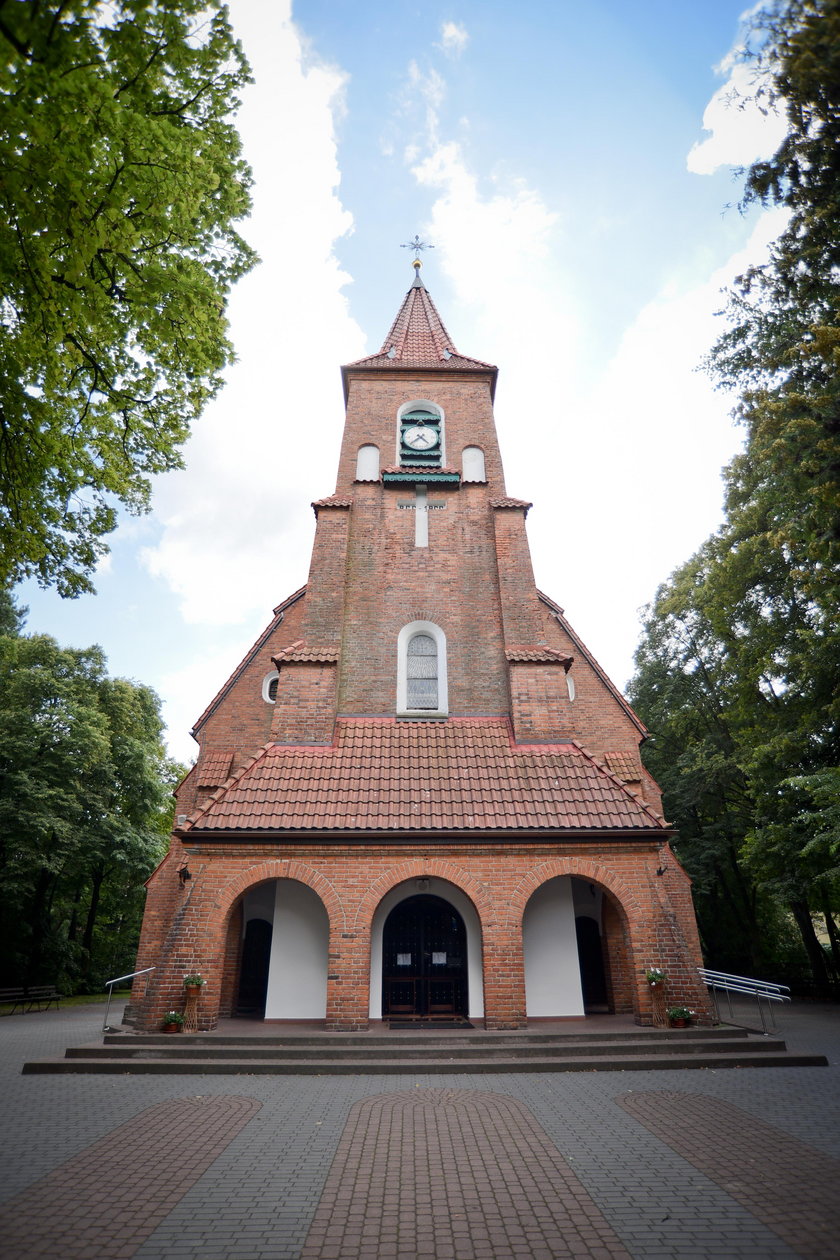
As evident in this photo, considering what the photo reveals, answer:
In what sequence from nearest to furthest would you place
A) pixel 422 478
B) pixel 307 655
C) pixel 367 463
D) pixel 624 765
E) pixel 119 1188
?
pixel 119 1188 < pixel 307 655 < pixel 624 765 < pixel 422 478 < pixel 367 463

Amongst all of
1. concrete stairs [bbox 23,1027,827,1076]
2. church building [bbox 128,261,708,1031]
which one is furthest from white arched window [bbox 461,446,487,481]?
concrete stairs [bbox 23,1027,827,1076]

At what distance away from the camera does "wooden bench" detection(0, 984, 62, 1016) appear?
21.3 meters

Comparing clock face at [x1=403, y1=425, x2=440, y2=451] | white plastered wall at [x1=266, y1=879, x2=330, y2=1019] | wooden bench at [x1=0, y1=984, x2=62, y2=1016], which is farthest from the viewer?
wooden bench at [x1=0, y1=984, x2=62, y2=1016]

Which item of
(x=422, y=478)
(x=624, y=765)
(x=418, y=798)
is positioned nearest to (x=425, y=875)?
(x=418, y=798)

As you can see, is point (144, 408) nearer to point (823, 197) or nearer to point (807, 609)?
point (823, 197)

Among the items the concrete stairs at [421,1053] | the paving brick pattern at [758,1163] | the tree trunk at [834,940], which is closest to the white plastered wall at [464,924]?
the concrete stairs at [421,1053]

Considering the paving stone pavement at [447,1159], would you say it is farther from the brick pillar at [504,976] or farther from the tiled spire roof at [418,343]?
the tiled spire roof at [418,343]

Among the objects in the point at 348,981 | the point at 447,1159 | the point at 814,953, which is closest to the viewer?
the point at 447,1159

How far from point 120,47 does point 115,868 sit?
2849 centimetres

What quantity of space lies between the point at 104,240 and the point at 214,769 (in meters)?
11.2

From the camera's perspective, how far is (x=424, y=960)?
466 inches

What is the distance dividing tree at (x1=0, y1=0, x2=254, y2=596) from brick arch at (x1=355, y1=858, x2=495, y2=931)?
6909 millimetres

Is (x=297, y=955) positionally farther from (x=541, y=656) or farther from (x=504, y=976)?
(x=541, y=656)

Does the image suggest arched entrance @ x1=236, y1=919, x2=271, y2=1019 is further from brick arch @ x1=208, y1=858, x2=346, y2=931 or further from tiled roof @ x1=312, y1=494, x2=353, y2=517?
tiled roof @ x1=312, y1=494, x2=353, y2=517
